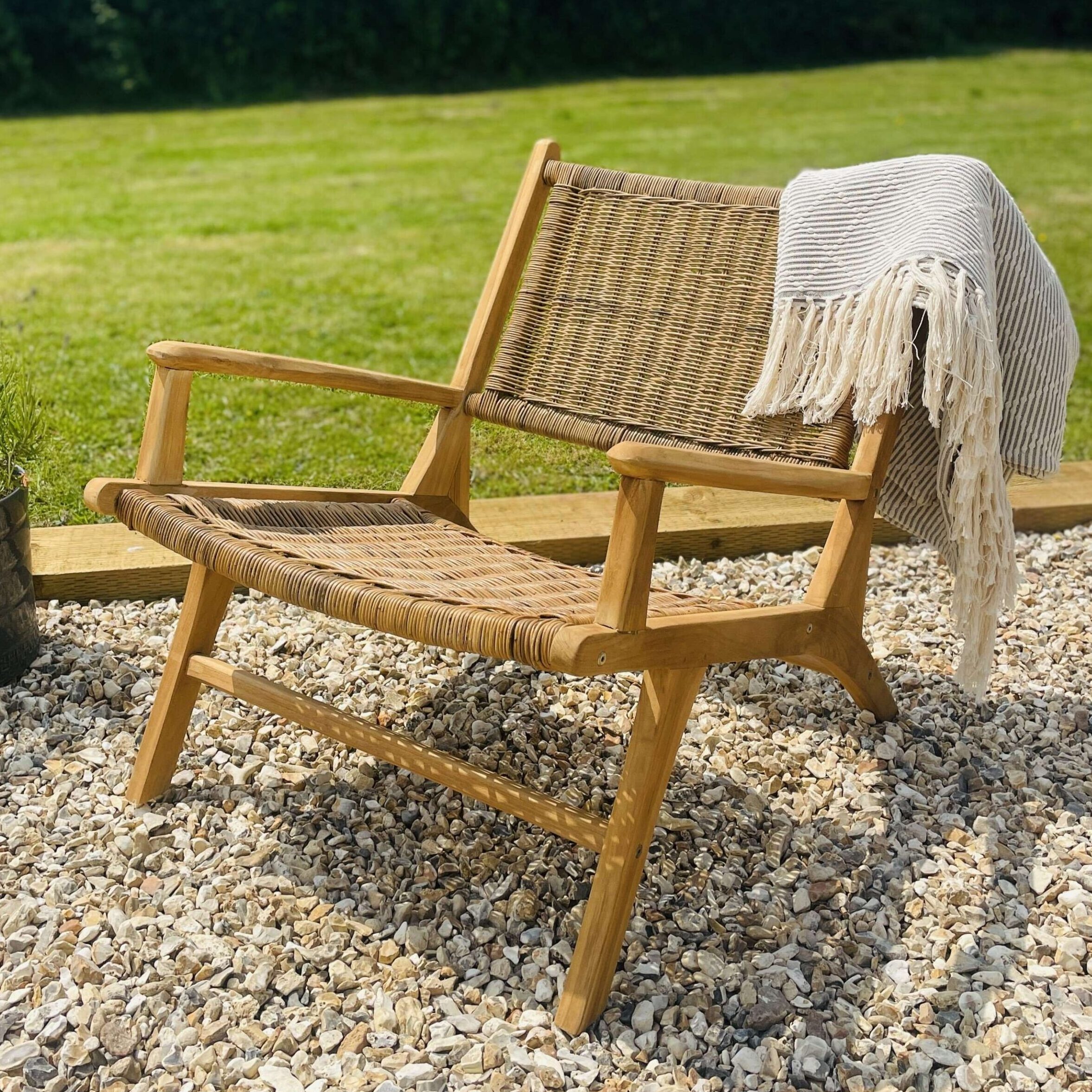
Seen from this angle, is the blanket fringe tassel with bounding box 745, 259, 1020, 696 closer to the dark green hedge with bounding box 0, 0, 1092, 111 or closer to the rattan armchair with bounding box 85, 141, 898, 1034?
the rattan armchair with bounding box 85, 141, 898, 1034

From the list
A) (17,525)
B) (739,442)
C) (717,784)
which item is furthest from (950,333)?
(17,525)

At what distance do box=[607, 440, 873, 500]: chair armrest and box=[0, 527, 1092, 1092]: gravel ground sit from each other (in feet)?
1.67

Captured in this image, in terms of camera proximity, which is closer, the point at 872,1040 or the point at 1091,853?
the point at 872,1040

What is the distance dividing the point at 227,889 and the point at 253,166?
19.1 feet

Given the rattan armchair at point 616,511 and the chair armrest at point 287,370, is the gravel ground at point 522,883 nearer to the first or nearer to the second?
the rattan armchair at point 616,511

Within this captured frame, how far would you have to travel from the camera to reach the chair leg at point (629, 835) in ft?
4.99

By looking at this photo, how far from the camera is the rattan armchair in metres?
1.47

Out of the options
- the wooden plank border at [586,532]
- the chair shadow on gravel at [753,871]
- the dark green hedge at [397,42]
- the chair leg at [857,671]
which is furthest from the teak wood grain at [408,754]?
the dark green hedge at [397,42]

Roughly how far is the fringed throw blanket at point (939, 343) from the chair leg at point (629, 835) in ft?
1.81

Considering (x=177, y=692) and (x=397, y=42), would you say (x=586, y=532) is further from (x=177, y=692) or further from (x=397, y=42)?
(x=397, y=42)

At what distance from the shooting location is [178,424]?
5.99 feet

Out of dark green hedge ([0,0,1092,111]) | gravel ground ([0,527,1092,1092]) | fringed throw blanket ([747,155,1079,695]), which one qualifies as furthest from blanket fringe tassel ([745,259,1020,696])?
dark green hedge ([0,0,1092,111])

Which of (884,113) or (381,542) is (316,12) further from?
(381,542)

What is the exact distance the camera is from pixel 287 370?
1883mm
